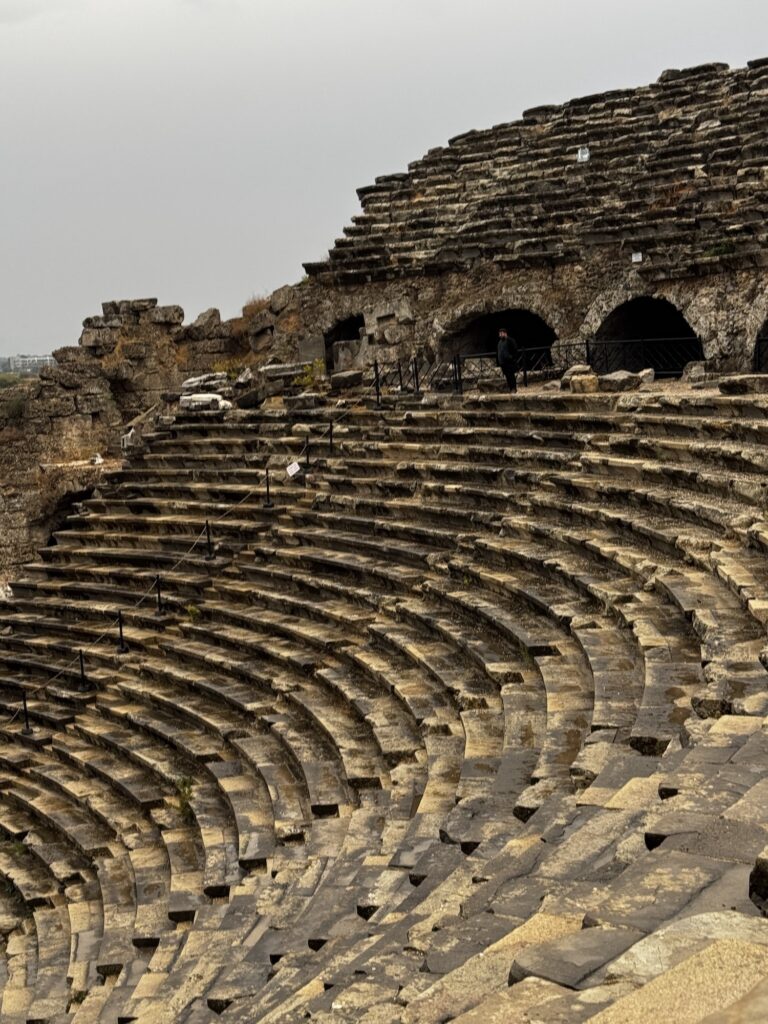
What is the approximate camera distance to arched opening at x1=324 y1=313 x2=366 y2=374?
22766 millimetres

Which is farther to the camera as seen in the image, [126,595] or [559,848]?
[126,595]

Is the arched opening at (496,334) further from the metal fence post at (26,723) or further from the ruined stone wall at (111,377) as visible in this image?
the metal fence post at (26,723)

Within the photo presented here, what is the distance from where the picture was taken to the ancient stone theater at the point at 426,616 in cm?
520

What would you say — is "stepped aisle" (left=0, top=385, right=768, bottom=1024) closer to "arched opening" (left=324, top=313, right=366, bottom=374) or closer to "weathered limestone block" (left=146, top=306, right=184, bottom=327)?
"arched opening" (left=324, top=313, right=366, bottom=374)

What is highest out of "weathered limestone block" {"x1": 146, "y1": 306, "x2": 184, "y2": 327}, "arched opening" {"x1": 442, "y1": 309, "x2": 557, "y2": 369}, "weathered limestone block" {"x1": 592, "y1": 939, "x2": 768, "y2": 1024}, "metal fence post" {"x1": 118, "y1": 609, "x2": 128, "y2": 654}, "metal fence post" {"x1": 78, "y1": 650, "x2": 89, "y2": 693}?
"weathered limestone block" {"x1": 146, "y1": 306, "x2": 184, "y2": 327}

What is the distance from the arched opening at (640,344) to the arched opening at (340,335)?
4.72 metres

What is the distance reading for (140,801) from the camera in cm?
1198

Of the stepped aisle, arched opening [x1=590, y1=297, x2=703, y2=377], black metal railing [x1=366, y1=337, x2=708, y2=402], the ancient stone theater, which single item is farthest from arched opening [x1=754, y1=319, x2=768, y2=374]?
the stepped aisle

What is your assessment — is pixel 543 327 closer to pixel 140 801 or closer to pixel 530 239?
pixel 530 239

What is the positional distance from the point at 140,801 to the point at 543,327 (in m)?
13.2

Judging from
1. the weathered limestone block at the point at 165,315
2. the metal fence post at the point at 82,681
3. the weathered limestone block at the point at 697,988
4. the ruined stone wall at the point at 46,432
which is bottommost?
the metal fence post at the point at 82,681

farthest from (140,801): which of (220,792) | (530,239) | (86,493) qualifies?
(530,239)

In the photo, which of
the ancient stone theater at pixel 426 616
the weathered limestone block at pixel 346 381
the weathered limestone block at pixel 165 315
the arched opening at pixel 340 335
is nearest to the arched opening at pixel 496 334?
the ancient stone theater at pixel 426 616

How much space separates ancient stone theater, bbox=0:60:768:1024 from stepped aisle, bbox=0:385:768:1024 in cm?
4
